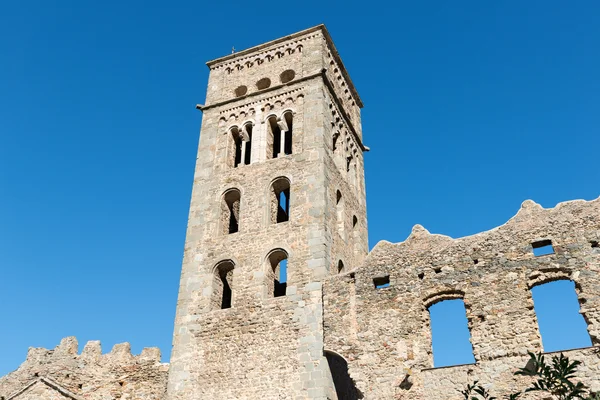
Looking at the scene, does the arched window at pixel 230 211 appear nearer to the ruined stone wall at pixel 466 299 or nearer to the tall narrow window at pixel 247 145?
the tall narrow window at pixel 247 145

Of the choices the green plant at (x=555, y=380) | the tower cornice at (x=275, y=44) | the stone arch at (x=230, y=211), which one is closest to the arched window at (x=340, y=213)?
the stone arch at (x=230, y=211)

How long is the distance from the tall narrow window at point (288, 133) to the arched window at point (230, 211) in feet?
7.54

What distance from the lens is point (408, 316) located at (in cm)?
1438

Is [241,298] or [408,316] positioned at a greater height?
[241,298]

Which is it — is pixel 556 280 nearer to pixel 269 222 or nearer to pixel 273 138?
pixel 269 222

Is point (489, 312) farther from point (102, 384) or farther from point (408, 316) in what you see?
point (102, 384)

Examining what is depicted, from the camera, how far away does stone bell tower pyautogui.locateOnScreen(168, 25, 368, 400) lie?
15648 mm

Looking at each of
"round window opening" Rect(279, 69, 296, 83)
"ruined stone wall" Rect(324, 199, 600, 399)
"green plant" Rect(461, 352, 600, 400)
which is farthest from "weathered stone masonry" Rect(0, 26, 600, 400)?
"green plant" Rect(461, 352, 600, 400)

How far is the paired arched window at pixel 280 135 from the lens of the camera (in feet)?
66.7

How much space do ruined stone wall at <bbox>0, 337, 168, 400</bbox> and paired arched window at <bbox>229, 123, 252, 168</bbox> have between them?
6880 mm

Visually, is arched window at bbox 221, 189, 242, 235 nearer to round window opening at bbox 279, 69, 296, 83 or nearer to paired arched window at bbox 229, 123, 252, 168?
paired arched window at bbox 229, 123, 252, 168

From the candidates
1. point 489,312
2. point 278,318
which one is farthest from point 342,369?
point 489,312

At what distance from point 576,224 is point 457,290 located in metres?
3.05

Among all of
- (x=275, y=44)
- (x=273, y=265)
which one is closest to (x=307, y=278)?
(x=273, y=265)
